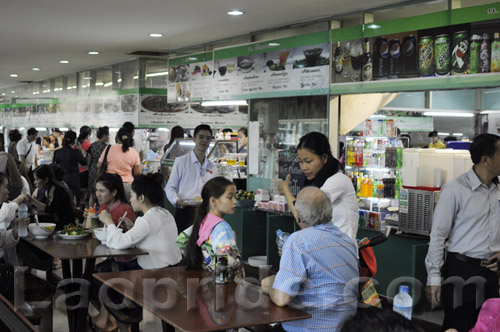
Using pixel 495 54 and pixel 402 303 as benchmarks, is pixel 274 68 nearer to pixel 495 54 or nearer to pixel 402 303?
pixel 495 54

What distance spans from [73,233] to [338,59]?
3.34m

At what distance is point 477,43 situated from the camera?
5180 mm

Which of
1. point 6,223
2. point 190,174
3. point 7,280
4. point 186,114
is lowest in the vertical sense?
point 7,280

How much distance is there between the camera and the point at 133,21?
801 centimetres

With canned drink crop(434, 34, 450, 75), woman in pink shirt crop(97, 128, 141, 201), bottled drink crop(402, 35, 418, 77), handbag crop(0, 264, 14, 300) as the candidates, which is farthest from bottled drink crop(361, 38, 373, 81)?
woman in pink shirt crop(97, 128, 141, 201)

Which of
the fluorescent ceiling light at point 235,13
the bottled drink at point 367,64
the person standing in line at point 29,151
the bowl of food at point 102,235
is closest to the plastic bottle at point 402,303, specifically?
the bowl of food at point 102,235

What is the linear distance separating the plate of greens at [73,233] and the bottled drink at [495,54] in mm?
Result: 3647

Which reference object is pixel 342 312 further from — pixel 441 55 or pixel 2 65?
pixel 2 65

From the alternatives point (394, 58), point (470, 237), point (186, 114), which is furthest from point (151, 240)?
point (186, 114)

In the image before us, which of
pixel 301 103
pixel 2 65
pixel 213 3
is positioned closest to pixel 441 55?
pixel 301 103

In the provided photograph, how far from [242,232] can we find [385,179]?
1964 millimetres

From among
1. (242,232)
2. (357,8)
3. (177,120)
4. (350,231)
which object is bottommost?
(242,232)

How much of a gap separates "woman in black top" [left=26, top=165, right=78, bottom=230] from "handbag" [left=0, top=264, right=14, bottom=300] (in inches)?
70.3

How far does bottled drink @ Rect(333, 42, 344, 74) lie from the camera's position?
649 centimetres
